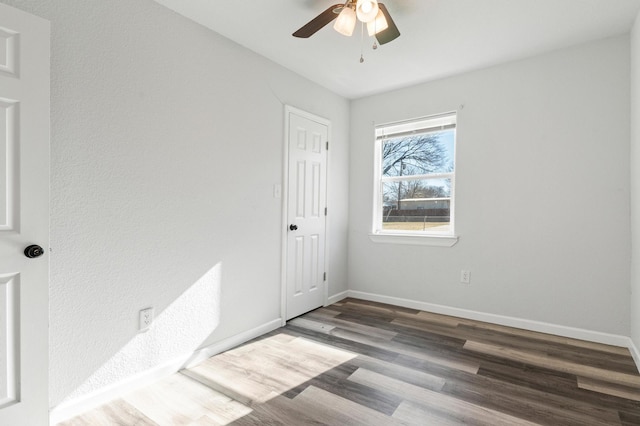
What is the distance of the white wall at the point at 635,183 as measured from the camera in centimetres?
243

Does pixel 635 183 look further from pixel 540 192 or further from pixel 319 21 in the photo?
pixel 319 21

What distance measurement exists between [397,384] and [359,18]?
2269mm

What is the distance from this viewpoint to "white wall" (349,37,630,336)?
2.76m

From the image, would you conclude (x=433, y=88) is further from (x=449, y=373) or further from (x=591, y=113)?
(x=449, y=373)

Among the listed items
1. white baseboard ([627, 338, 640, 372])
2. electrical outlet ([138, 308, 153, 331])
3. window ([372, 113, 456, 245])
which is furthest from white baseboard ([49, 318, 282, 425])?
white baseboard ([627, 338, 640, 372])

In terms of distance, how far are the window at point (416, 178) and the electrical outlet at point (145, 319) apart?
261 centimetres

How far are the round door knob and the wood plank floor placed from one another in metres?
0.94

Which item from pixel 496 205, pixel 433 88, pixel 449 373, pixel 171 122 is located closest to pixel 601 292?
pixel 496 205

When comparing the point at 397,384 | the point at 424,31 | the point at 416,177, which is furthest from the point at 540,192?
the point at 397,384

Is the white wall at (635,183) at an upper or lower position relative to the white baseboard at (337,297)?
upper

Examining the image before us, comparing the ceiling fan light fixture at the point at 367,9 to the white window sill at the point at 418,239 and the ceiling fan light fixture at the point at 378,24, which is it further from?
the white window sill at the point at 418,239

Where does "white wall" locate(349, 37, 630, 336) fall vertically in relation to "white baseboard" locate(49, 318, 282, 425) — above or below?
above

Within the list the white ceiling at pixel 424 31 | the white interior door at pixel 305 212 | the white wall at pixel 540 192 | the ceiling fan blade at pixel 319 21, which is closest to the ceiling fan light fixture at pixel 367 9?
the ceiling fan blade at pixel 319 21

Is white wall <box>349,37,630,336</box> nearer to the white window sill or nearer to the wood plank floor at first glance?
the white window sill
